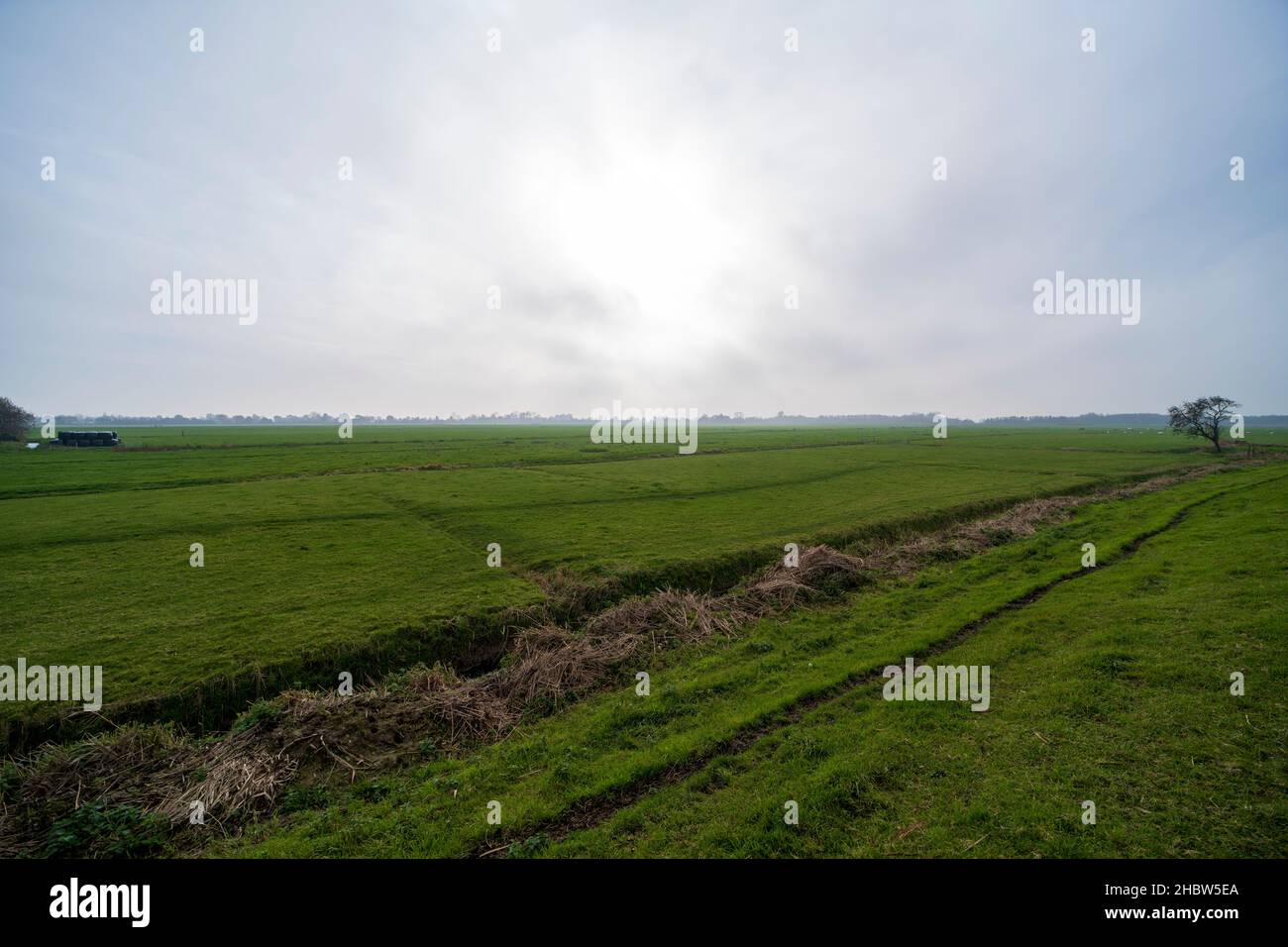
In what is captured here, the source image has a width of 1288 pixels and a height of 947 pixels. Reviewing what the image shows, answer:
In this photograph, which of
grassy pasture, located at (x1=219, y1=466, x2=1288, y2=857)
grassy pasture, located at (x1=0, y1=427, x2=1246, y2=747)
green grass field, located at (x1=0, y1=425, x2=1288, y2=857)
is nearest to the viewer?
grassy pasture, located at (x1=219, y1=466, x2=1288, y2=857)

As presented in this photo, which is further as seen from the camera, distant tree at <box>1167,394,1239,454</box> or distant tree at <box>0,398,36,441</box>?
distant tree at <box>0,398,36,441</box>

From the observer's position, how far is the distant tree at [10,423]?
85.8m

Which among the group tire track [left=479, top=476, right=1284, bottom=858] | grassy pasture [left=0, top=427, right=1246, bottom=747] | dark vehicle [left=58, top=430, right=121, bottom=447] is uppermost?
dark vehicle [left=58, top=430, right=121, bottom=447]

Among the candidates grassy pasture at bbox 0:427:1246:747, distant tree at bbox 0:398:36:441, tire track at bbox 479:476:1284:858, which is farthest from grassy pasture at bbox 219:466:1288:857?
distant tree at bbox 0:398:36:441

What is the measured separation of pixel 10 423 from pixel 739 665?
140 metres

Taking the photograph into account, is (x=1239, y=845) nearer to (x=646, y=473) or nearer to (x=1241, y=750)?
(x=1241, y=750)

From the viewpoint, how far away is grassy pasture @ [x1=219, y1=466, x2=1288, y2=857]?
6.23m

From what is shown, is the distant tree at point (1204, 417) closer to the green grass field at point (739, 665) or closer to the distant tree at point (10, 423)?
the green grass field at point (739, 665)

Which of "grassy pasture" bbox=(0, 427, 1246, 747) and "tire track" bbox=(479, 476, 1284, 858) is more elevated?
"grassy pasture" bbox=(0, 427, 1246, 747)

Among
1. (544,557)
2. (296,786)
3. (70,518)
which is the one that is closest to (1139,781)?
(296,786)

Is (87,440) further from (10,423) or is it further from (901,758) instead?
(901,758)

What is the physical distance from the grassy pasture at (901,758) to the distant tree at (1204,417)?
84.5 m

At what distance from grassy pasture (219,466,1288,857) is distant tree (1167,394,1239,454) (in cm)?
8447

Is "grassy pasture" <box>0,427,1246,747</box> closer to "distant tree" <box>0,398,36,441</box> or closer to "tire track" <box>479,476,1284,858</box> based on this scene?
"tire track" <box>479,476,1284,858</box>
